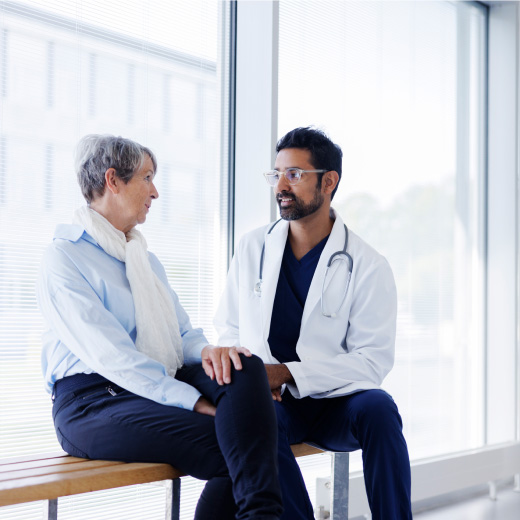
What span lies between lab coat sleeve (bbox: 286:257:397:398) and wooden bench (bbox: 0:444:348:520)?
501 mm

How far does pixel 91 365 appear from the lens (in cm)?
166

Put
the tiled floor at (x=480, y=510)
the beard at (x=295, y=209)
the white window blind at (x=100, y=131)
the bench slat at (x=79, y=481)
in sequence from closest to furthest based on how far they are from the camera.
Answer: the bench slat at (x=79, y=481)
the white window blind at (x=100, y=131)
the beard at (x=295, y=209)
the tiled floor at (x=480, y=510)

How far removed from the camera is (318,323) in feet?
7.03

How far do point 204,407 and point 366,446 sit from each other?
51cm

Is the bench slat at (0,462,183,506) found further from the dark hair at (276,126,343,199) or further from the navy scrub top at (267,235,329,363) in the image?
the dark hair at (276,126,343,199)

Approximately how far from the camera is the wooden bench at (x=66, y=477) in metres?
1.46

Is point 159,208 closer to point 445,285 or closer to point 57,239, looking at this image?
point 57,239

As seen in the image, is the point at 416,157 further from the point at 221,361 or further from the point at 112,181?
the point at 221,361

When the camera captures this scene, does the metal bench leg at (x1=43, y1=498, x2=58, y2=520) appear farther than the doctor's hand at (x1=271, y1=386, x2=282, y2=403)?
No

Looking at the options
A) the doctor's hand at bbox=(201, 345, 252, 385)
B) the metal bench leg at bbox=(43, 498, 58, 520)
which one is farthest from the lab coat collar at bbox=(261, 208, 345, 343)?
the metal bench leg at bbox=(43, 498, 58, 520)

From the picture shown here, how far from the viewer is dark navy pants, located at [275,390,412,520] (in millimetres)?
1778

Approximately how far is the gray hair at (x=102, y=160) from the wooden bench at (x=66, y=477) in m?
0.71

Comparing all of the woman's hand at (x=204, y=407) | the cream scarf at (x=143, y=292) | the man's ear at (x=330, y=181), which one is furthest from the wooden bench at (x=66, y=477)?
the man's ear at (x=330, y=181)

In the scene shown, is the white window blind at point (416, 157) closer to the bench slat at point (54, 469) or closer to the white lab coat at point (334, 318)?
the white lab coat at point (334, 318)
